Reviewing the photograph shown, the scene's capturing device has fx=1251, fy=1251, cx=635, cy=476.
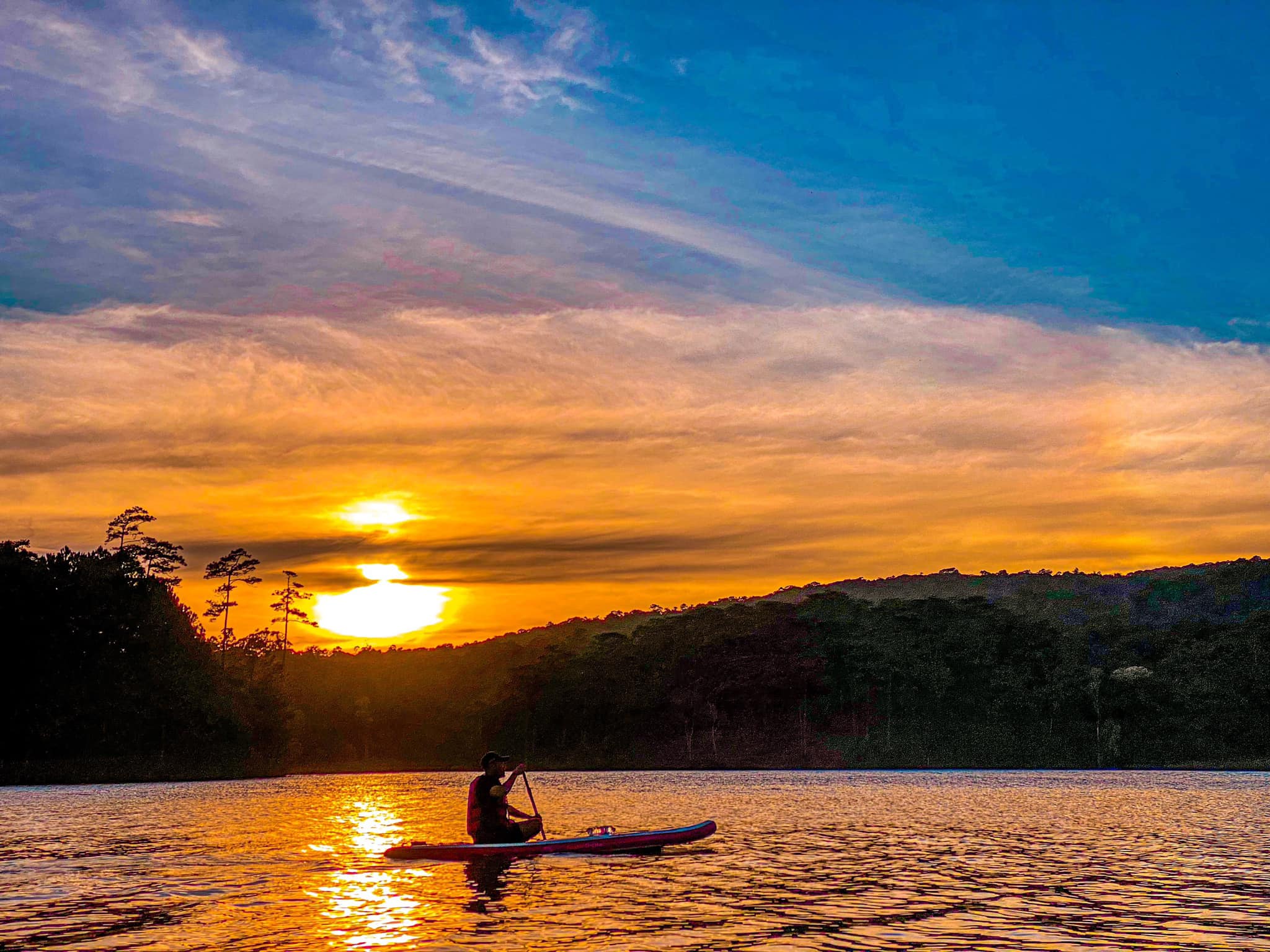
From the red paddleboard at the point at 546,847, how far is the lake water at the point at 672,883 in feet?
1.33

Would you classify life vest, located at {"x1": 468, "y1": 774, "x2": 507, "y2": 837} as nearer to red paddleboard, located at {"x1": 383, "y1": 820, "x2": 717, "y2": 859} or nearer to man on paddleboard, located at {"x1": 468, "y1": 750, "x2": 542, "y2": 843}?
man on paddleboard, located at {"x1": 468, "y1": 750, "x2": 542, "y2": 843}

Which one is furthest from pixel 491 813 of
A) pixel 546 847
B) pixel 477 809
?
pixel 546 847

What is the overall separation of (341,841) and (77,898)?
16612mm

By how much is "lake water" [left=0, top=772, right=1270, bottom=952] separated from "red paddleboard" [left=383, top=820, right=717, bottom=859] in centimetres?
41

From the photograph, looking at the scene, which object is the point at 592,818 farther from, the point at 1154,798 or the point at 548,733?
the point at 548,733

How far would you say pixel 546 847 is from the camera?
35656 mm

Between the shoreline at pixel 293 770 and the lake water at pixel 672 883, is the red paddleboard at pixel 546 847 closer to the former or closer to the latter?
the lake water at pixel 672 883

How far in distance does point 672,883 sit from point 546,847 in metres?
6.35

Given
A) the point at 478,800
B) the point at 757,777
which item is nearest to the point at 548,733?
the point at 757,777

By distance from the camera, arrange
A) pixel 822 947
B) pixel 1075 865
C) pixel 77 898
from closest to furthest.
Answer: pixel 822 947, pixel 77 898, pixel 1075 865

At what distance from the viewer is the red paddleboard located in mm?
35281

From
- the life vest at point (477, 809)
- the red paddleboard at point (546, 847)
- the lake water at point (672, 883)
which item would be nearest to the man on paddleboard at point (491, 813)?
the life vest at point (477, 809)

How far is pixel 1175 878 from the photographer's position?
31.3 meters

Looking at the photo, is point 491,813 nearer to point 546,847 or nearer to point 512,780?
point 512,780
